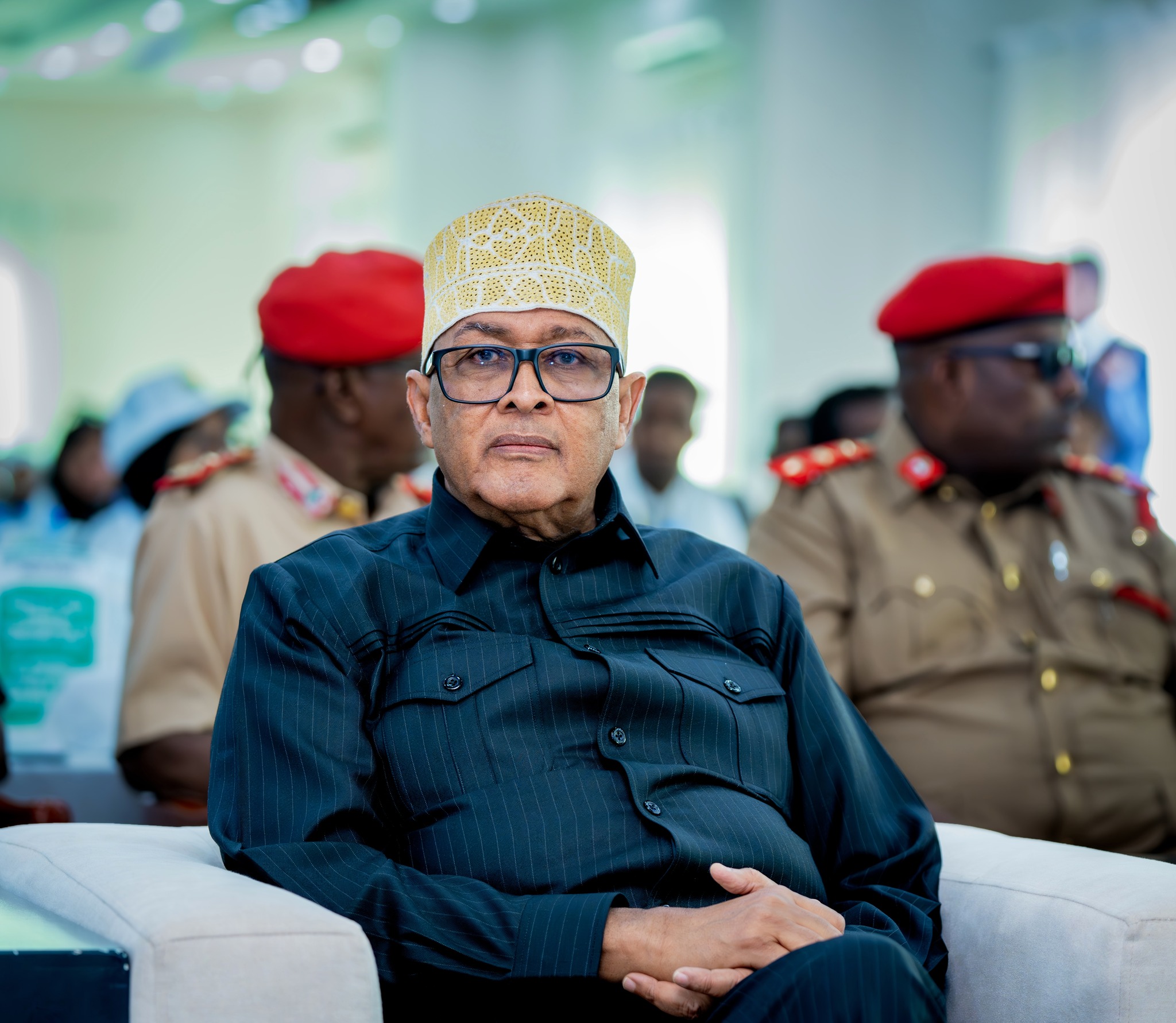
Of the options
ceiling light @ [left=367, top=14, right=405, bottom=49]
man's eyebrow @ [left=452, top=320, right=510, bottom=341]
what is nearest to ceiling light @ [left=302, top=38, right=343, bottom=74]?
ceiling light @ [left=367, top=14, right=405, bottom=49]

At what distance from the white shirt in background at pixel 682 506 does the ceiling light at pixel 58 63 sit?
6.62 meters

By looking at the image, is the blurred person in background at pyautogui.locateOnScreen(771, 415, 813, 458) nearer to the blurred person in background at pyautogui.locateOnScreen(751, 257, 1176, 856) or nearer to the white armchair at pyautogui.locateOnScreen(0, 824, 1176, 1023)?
the blurred person in background at pyautogui.locateOnScreen(751, 257, 1176, 856)

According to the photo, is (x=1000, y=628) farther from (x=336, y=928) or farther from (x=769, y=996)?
(x=336, y=928)

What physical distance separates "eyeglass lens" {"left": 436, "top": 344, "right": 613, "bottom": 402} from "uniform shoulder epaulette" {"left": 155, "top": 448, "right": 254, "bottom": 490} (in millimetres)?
1131

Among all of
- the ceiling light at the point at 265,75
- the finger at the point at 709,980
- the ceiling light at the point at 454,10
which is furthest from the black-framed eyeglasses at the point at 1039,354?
the ceiling light at the point at 265,75

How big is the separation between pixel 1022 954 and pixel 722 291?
6965mm

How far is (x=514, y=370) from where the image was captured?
67.1 inches

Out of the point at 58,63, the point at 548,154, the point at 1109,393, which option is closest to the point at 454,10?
the point at 548,154

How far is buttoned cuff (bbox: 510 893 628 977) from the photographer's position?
4.50ft

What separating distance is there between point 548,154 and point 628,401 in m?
7.98

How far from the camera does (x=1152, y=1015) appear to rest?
4.69 ft

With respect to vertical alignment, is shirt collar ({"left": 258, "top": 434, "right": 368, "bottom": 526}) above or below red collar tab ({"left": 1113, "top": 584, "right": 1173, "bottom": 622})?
above

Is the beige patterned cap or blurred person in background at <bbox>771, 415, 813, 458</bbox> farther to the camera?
blurred person in background at <bbox>771, 415, 813, 458</bbox>

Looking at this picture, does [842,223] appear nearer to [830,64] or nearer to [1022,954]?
[830,64]
